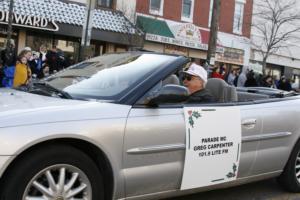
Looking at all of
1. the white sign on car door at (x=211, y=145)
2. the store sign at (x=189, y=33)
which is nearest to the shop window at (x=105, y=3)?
the store sign at (x=189, y=33)

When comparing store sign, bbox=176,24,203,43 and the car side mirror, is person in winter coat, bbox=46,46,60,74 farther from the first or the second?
store sign, bbox=176,24,203,43

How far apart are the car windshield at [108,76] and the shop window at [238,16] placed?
75.3 ft

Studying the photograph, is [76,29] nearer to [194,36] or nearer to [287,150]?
[194,36]

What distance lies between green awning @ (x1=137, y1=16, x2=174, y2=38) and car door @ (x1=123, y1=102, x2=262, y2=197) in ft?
57.1

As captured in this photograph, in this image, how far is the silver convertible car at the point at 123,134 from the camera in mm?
3412

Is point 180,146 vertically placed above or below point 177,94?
below

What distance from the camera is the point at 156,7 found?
2291 centimetres

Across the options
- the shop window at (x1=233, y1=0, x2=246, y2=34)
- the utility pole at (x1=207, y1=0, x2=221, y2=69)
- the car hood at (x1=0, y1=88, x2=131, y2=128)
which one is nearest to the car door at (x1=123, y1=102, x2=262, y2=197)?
the car hood at (x1=0, y1=88, x2=131, y2=128)

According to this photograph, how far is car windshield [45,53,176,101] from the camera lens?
4.09 m

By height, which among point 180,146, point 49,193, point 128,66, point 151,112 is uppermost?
point 128,66

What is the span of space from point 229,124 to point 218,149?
0.87ft

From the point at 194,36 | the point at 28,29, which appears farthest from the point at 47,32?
the point at 194,36

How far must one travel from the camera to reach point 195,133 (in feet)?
13.8

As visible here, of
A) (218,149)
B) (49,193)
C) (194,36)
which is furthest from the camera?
(194,36)
